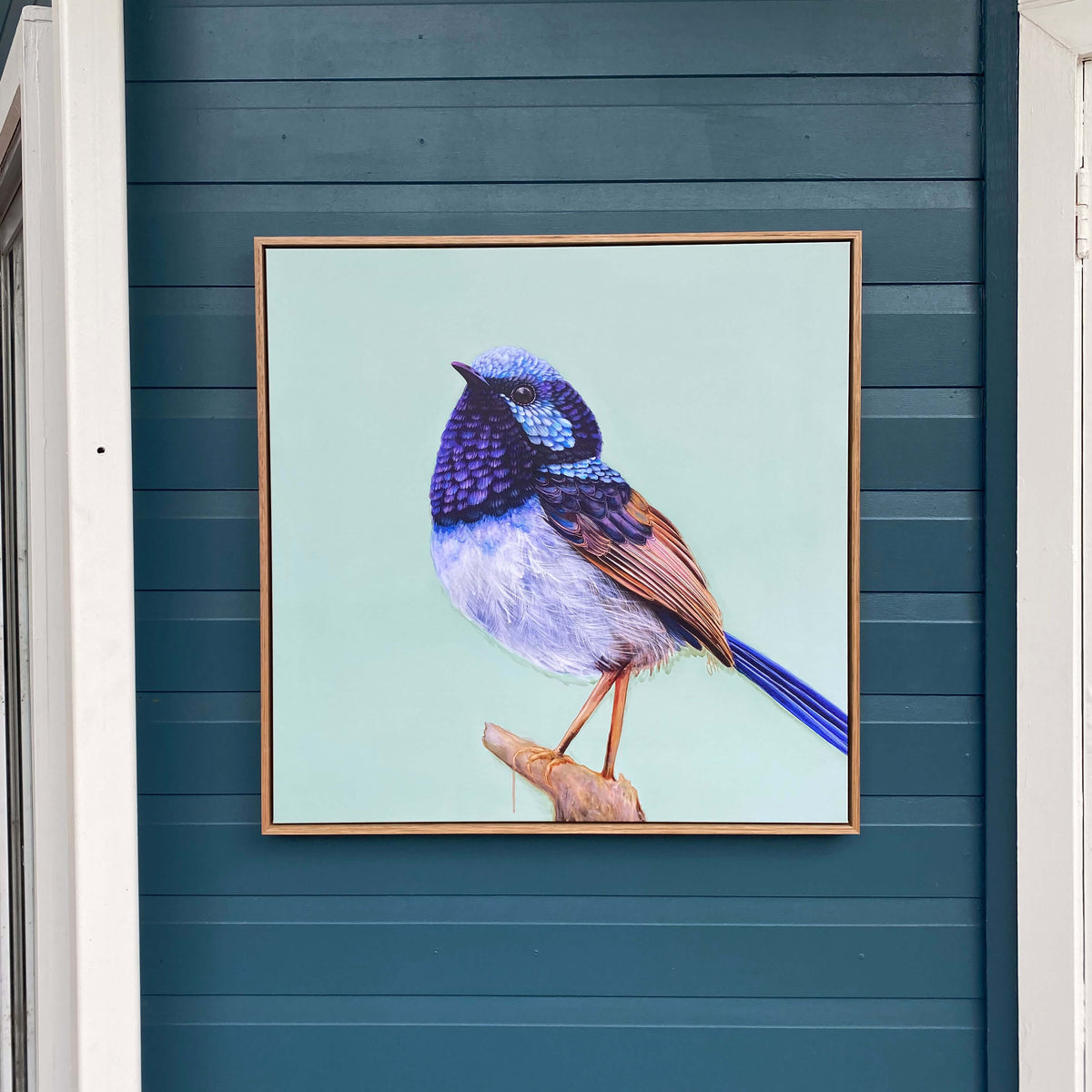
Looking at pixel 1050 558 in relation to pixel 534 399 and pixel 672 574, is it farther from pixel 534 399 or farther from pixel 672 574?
pixel 534 399

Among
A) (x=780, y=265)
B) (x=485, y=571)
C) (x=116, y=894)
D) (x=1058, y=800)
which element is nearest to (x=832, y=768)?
(x=1058, y=800)

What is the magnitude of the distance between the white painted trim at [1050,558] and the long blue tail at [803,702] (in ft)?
0.88

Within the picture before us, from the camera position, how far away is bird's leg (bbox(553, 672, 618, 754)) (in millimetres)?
1141

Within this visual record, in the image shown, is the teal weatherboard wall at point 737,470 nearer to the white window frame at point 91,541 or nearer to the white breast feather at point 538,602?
the white window frame at point 91,541

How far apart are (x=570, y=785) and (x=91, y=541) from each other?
0.74 meters

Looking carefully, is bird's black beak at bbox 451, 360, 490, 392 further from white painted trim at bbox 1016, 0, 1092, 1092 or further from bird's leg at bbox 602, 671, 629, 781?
white painted trim at bbox 1016, 0, 1092, 1092

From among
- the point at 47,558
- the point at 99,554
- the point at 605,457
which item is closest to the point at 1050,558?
the point at 605,457

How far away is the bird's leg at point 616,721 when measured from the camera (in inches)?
44.9

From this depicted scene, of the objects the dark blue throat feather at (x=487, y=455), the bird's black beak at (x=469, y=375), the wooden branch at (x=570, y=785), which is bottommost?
the wooden branch at (x=570, y=785)

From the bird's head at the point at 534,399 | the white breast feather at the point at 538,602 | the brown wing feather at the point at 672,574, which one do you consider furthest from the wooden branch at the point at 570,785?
the bird's head at the point at 534,399

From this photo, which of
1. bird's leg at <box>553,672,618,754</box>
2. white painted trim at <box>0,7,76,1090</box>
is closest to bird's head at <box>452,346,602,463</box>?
bird's leg at <box>553,672,618,754</box>

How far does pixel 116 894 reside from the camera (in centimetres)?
108

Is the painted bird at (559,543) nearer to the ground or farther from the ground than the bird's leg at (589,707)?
farther from the ground

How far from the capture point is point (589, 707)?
1143 millimetres
